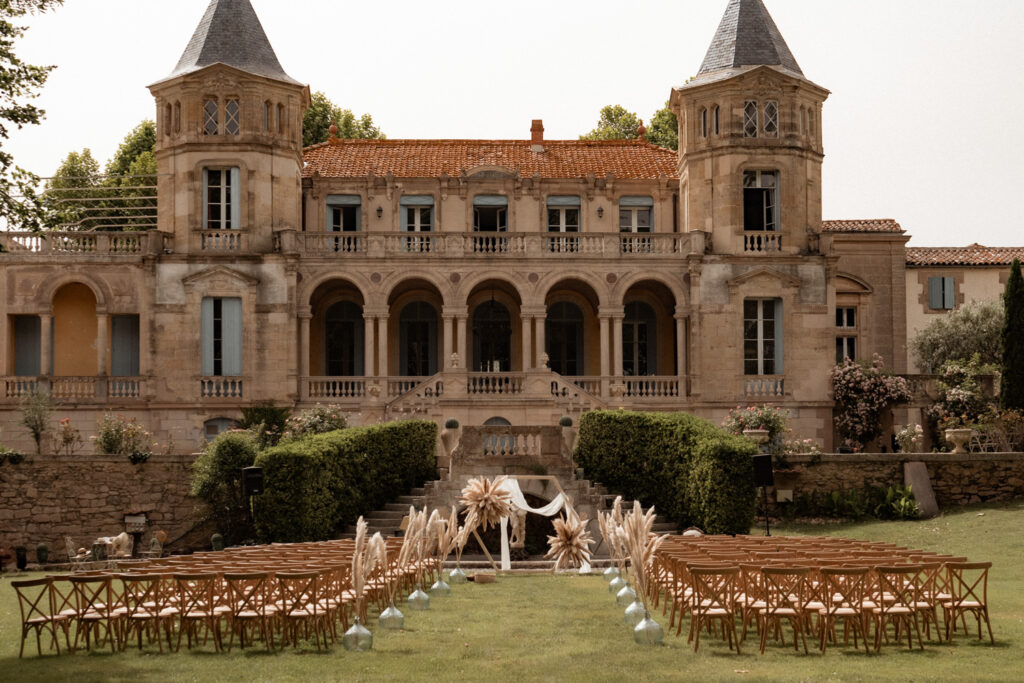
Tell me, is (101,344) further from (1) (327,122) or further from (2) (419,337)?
(1) (327,122)

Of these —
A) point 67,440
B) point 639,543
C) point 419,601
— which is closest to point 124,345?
point 67,440

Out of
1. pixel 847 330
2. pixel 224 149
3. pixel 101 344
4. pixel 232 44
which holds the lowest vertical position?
→ pixel 101 344

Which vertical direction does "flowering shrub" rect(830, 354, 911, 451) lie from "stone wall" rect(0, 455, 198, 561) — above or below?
above

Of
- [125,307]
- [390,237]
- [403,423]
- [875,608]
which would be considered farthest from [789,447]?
[125,307]

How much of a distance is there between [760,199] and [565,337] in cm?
772

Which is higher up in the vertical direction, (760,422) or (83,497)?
(760,422)

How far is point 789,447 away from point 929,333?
15.9m

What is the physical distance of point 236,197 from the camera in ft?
125

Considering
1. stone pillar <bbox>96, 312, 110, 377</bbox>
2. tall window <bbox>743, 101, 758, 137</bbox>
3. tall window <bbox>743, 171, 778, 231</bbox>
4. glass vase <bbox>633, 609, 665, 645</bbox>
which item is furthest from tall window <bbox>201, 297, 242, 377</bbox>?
glass vase <bbox>633, 609, 665, 645</bbox>

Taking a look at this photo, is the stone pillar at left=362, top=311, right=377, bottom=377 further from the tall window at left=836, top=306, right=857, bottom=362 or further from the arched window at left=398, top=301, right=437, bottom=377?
the tall window at left=836, top=306, right=857, bottom=362

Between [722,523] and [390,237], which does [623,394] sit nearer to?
[390,237]

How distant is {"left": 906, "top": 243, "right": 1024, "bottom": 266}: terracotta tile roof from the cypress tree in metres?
10.8

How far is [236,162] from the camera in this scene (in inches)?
1494

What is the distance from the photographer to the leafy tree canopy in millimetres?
57656
